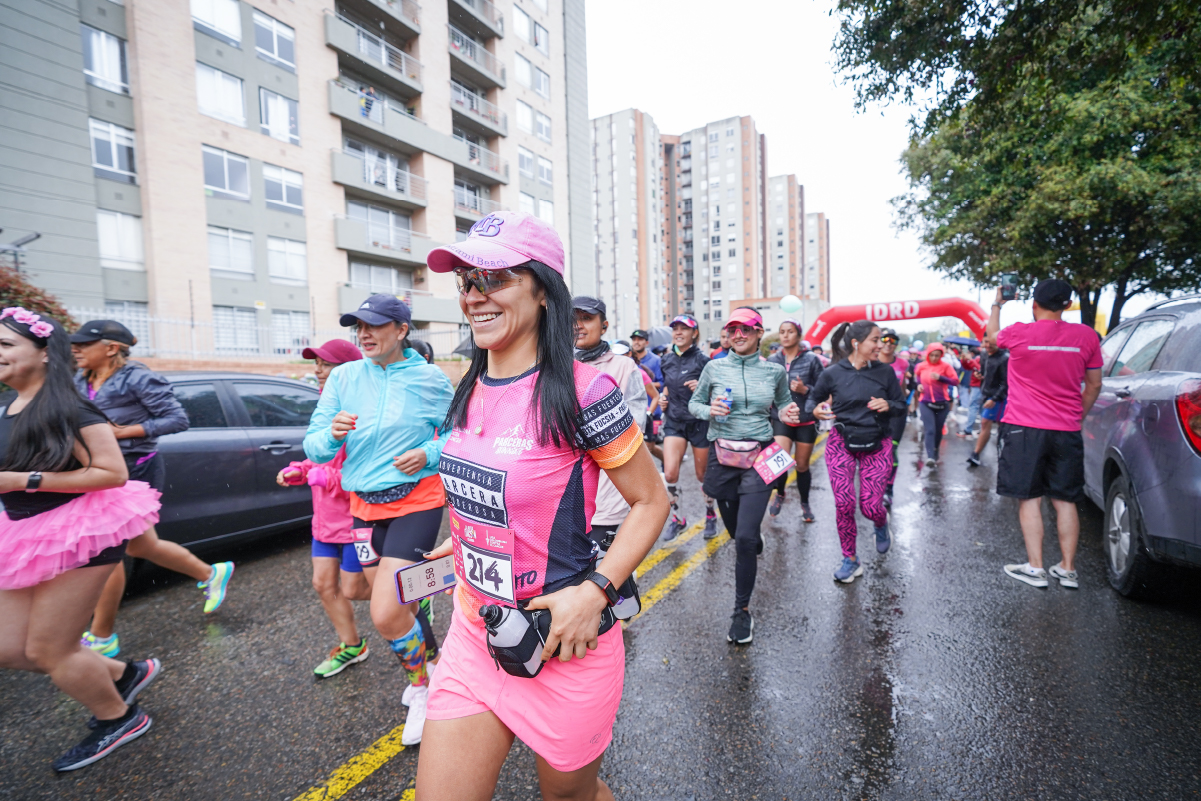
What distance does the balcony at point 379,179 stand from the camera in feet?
69.5

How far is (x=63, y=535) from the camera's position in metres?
2.40

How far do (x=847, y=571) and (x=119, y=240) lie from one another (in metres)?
21.0

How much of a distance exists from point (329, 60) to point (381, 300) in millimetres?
23642

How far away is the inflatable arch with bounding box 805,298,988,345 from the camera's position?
1573cm

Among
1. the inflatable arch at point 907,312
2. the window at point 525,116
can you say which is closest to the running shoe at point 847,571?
the inflatable arch at point 907,312

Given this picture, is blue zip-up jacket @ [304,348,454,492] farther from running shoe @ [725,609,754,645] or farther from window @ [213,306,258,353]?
window @ [213,306,258,353]

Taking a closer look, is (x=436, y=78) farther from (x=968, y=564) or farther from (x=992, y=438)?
(x=968, y=564)

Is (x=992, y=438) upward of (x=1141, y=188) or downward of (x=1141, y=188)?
downward

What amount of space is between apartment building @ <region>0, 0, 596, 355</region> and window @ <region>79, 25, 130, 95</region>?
44 mm

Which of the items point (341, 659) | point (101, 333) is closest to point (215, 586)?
point (341, 659)

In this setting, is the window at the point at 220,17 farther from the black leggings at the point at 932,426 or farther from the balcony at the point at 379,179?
the black leggings at the point at 932,426

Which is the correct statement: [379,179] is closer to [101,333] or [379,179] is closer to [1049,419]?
[101,333]

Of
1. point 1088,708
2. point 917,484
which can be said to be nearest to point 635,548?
point 1088,708

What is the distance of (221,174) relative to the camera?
1797cm
